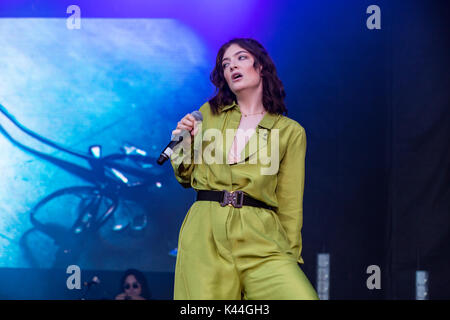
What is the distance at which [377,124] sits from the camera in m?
4.05

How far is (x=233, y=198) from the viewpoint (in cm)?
225

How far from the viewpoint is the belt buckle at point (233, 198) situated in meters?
2.25

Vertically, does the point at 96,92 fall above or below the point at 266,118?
above

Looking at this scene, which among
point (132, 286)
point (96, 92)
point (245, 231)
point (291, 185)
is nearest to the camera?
point (245, 231)

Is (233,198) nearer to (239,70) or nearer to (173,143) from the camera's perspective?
(173,143)

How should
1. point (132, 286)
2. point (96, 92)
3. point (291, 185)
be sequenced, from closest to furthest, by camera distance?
point (291, 185)
point (132, 286)
point (96, 92)

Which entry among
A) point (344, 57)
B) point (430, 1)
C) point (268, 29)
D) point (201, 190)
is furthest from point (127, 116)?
point (430, 1)

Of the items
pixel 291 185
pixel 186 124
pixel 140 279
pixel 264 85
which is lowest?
pixel 140 279

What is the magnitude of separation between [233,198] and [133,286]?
2.01 meters

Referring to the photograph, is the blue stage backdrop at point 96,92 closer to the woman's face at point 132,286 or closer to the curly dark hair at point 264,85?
the woman's face at point 132,286

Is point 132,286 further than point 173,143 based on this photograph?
Yes

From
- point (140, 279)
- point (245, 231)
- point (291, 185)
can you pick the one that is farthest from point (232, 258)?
point (140, 279)

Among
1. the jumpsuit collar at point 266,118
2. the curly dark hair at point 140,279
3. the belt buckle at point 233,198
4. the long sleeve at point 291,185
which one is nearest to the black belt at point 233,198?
the belt buckle at point 233,198
